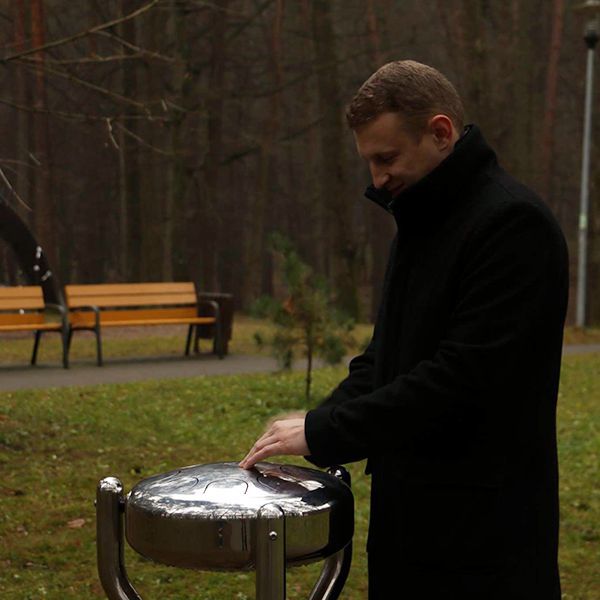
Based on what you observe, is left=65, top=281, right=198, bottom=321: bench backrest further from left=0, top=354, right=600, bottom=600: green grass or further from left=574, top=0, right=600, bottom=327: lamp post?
left=574, top=0, right=600, bottom=327: lamp post

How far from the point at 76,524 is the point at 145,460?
1.46 metres

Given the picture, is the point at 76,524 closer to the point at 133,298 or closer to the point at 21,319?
the point at 21,319

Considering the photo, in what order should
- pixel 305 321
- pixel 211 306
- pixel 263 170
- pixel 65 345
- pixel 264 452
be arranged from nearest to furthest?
pixel 264 452, pixel 305 321, pixel 65 345, pixel 211 306, pixel 263 170

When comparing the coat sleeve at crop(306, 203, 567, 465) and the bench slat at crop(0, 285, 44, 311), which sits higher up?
the coat sleeve at crop(306, 203, 567, 465)

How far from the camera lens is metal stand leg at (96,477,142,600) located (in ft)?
8.41

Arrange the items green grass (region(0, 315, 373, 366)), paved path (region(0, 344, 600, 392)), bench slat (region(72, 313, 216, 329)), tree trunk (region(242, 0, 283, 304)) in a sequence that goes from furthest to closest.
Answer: tree trunk (region(242, 0, 283, 304)) < green grass (region(0, 315, 373, 366)) < bench slat (region(72, 313, 216, 329)) < paved path (region(0, 344, 600, 392))

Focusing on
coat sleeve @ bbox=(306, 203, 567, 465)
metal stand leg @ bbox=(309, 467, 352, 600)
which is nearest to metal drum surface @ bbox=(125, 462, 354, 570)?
metal stand leg @ bbox=(309, 467, 352, 600)

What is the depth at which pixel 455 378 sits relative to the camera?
7.54 feet

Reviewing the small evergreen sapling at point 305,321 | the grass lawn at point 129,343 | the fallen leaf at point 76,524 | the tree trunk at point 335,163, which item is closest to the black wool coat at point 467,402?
the fallen leaf at point 76,524

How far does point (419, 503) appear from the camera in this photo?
2428mm

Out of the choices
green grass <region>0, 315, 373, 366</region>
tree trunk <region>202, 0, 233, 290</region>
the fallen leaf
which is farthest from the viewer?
tree trunk <region>202, 0, 233, 290</region>

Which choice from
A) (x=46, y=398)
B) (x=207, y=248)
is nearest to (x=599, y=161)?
(x=207, y=248)

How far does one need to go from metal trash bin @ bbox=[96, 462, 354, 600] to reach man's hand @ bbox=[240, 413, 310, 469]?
8 cm

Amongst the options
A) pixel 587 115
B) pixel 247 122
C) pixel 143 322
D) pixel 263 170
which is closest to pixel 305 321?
pixel 143 322
